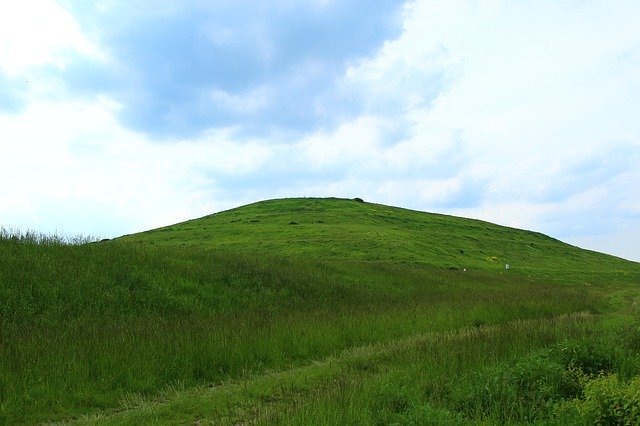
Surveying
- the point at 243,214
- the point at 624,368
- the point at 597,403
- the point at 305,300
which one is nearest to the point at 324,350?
the point at 624,368

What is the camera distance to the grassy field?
21.9 ft

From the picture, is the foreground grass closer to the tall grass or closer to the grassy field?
the grassy field

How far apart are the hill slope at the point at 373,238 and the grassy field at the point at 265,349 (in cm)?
1740

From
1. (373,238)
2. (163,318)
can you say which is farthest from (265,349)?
(373,238)

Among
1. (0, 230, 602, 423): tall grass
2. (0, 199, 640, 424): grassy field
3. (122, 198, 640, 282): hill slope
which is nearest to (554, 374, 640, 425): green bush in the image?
(0, 199, 640, 424): grassy field

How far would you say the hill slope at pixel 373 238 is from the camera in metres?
49.4

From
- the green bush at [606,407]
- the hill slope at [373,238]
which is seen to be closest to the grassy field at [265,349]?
the green bush at [606,407]

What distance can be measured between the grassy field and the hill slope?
1740cm

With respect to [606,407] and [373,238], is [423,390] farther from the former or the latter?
[373,238]

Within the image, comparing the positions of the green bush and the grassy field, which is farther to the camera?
the grassy field

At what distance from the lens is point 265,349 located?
11.4 m

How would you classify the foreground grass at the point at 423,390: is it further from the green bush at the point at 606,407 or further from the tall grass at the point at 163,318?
the tall grass at the point at 163,318

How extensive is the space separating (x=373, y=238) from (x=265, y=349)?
4331 centimetres

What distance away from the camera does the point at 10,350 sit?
30.6ft
